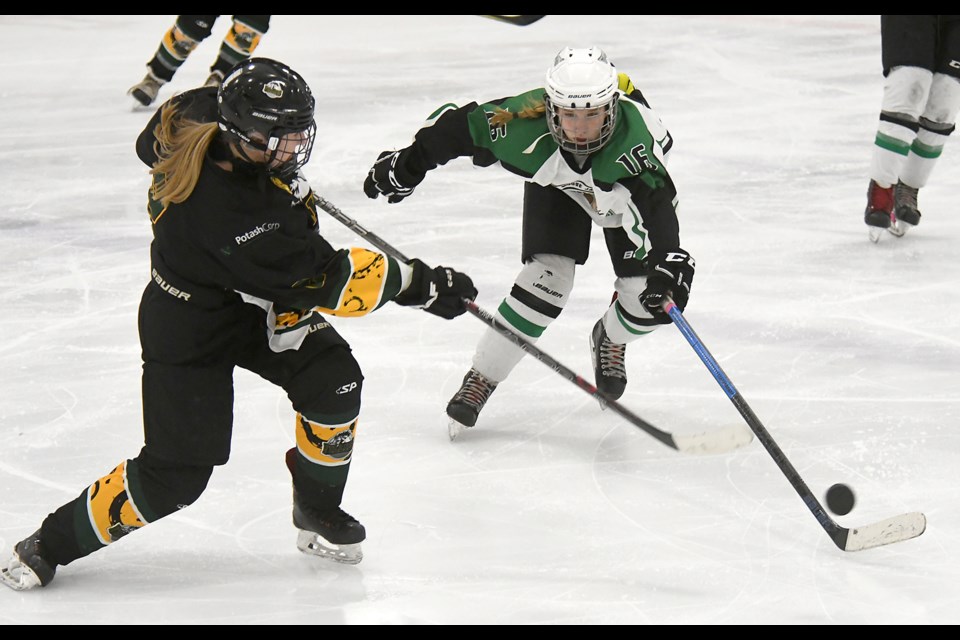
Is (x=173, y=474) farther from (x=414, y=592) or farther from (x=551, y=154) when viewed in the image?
(x=551, y=154)

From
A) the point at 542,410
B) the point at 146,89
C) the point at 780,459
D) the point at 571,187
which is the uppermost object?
the point at 571,187

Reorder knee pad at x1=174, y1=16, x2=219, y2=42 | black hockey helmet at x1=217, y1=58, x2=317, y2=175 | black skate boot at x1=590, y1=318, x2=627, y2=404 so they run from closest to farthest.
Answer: black hockey helmet at x1=217, y1=58, x2=317, y2=175 < black skate boot at x1=590, y1=318, x2=627, y2=404 < knee pad at x1=174, y1=16, x2=219, y2=42

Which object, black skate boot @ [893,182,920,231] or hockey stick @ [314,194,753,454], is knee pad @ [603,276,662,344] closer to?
hockey stick @ [314,194,753,454]

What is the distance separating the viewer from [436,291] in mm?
2346

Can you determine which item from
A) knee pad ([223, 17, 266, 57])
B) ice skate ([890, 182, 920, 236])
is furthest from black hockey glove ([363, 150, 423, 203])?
knee pad ([223, 17, 266, 57])

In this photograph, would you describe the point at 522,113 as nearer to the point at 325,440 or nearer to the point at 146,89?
the point at 325,440

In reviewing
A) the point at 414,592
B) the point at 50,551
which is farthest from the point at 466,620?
the point at 50,551

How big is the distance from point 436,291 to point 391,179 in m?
0.62

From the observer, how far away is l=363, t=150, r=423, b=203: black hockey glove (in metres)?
2.88

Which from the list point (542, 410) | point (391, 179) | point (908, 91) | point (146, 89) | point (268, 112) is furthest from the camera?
point (146, 89)

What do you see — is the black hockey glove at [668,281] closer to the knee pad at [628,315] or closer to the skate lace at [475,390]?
the knee pad at [628,315]

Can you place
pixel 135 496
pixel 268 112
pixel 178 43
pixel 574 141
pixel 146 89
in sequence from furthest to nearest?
1. pixel 146 89
2. pixel 178 43
3. pixel 574 141
4. pixel 135 496
5. pixel 268 112

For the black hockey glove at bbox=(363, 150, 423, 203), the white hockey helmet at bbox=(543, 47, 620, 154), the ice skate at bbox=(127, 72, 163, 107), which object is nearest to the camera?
the white hockey helmet at bbox=(543, 47, 620, 154)

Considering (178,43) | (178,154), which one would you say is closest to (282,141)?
(178,154)
